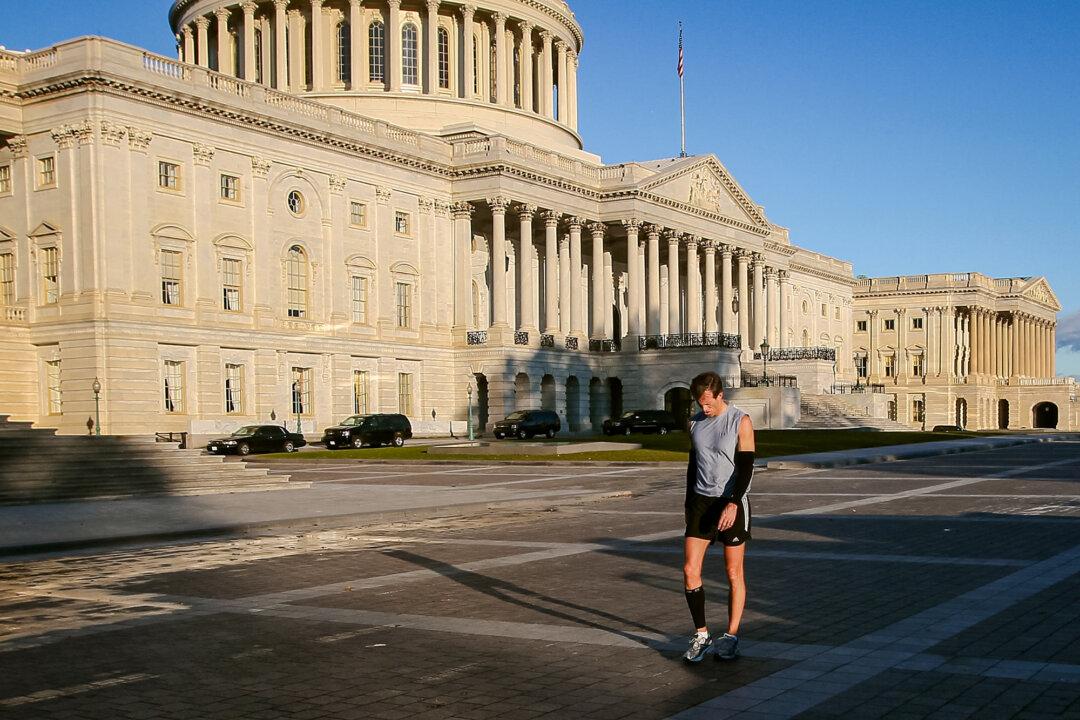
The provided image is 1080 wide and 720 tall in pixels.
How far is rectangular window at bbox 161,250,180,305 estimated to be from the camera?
5575 centimetres

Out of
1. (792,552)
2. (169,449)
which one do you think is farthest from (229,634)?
(169,449)

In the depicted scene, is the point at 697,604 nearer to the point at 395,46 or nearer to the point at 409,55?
the point at 395,46

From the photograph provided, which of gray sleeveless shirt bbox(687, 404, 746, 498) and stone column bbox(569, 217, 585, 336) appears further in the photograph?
stone column bbox(569, 217, 585, 336)

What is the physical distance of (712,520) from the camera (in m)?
9.18

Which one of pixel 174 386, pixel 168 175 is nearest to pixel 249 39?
pixel 168 175

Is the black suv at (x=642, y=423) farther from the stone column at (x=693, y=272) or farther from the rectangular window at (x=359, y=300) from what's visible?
the stone column at (x=693, y=272)

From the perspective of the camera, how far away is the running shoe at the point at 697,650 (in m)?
9.08

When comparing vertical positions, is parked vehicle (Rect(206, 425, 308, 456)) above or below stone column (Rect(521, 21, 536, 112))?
below

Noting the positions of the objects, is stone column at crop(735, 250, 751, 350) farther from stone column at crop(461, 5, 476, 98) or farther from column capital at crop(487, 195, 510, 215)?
column capital at crop(487, 195, 510, 215)

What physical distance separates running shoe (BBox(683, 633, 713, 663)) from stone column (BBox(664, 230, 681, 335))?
77.4 meters

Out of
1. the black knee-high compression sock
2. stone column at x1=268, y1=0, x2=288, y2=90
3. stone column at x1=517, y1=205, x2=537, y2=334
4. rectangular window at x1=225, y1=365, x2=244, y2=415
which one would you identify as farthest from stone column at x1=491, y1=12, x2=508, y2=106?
the black knee-high compression sock

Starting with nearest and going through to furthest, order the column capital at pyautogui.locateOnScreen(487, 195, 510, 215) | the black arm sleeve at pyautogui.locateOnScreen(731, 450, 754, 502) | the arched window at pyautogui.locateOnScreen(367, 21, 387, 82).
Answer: the black arm sleeve at pyautogui.locateOnScreen(731, 450, 754, 502), the column capital at pyautogui.locateOnScreen(487, 195, 510, 215), the arched window at pyautogui.locateOnScreen(367, 21, 387, 82)

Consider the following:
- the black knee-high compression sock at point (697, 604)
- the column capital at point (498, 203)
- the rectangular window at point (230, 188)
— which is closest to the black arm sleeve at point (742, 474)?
the black knee-high compression sock at point (697, 604)

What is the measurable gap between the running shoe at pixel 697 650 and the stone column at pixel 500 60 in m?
83.6
